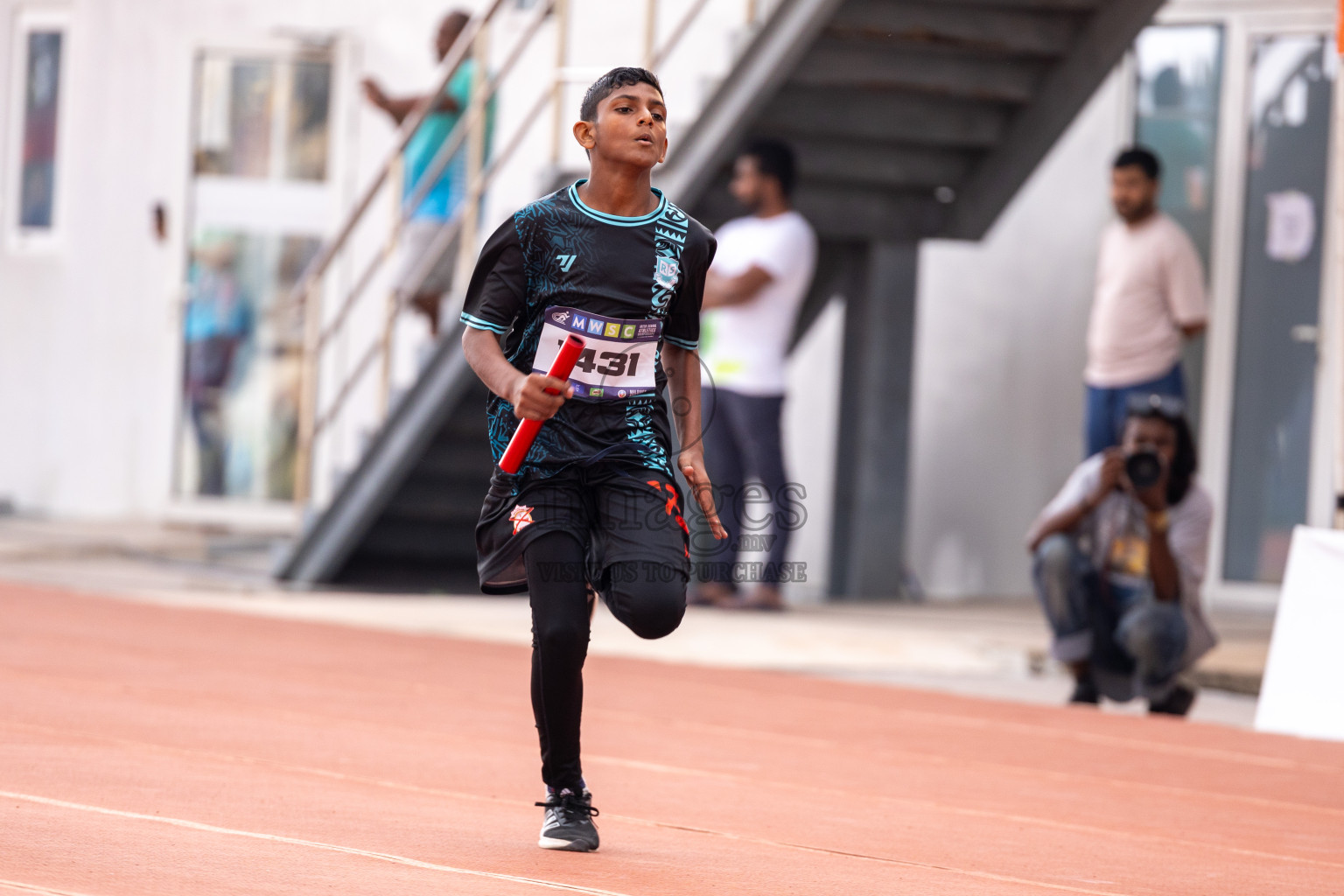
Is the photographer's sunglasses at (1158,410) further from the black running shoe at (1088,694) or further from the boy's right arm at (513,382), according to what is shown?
the boy's right arm at (513,382)

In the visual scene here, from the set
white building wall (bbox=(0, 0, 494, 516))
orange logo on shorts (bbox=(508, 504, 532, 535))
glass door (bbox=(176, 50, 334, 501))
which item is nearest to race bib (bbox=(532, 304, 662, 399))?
orange logo on shorts (bbox=(508, 504, 532, 535))

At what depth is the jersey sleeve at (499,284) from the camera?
3811 millimetres

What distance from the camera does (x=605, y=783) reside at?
4879 millimetres

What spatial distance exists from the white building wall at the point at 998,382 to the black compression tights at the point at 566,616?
7377mm

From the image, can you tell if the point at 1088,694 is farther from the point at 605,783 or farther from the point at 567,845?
the point at 567,845

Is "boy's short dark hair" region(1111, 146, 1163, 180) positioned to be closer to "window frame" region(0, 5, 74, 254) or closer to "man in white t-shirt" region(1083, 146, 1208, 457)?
"man in white t-shirt" region(1083, 146, 1208, 457)

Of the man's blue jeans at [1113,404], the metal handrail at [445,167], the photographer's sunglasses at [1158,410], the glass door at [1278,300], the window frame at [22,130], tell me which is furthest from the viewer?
the window frame at [22,130]

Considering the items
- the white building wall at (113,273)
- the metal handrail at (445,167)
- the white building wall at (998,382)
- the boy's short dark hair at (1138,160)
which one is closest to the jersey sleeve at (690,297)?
the metal handrail at (445,167)

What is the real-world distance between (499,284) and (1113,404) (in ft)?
20.0

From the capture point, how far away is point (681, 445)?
155 inches

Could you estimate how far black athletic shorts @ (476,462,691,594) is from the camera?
3.78 meters

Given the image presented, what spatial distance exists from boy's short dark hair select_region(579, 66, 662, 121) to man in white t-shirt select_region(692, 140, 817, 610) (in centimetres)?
520

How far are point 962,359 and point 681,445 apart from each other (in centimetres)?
733

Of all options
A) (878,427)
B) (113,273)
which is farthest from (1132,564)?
(113,273)
